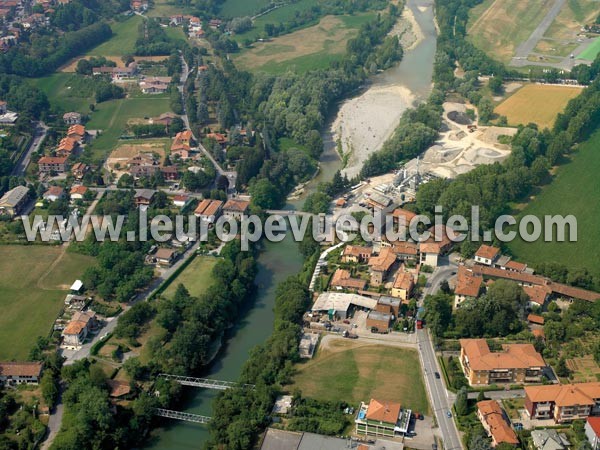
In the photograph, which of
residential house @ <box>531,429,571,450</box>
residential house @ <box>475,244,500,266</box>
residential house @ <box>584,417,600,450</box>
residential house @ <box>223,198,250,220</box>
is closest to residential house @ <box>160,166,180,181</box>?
residential house @ <box>223,198,250,220</box>

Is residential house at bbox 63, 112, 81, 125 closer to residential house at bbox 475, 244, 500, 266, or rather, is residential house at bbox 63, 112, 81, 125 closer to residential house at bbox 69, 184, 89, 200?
residential house at bbox 69, 184, 89, 200

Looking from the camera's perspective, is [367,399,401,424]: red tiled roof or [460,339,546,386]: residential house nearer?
[367,399,401,424]: red tiled roof

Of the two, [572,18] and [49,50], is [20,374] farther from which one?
[572,18]

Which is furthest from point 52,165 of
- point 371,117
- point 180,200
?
point 371,117

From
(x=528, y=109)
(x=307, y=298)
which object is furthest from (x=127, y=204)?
(x=528, y=109)

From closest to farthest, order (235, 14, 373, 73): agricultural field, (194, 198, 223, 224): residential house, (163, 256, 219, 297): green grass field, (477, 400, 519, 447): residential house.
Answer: (477, 400, 519, 447): residential house → (163, 256, 219, 297): green grass field → (194, 198, 223, 224): residential house → (235, 14, 373, 73): agricultural field

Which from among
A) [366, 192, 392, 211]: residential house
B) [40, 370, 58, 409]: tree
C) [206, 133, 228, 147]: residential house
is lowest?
[206, 133, 228, 147]: residential house

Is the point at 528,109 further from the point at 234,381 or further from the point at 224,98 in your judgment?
the point at 234,381

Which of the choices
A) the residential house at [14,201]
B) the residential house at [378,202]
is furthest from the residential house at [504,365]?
the residential house at [14,201]

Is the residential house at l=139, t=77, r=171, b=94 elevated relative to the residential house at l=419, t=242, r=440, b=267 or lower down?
lower down
